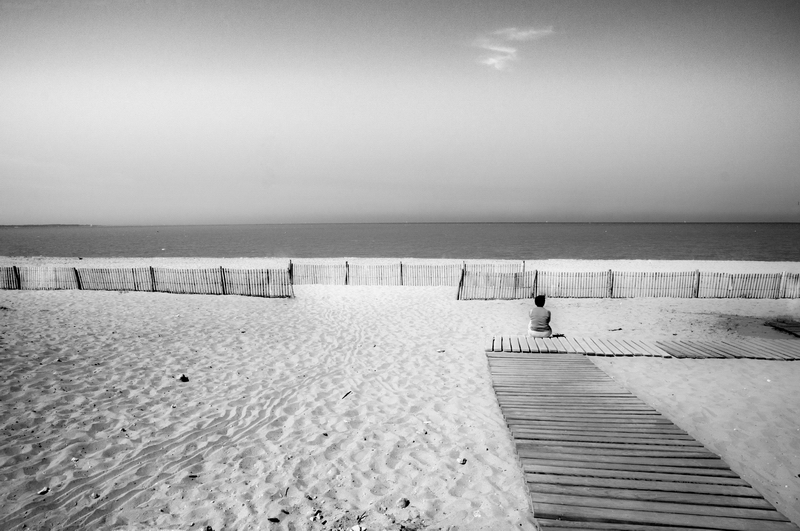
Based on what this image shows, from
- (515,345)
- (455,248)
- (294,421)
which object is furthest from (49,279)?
(455,248)

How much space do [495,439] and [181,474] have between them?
3.76 m

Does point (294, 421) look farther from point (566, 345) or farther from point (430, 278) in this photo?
point (430, 278)

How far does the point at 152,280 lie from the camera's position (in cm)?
1582

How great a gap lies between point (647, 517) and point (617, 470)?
630mm

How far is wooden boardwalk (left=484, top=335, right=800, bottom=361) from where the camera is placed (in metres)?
8.01

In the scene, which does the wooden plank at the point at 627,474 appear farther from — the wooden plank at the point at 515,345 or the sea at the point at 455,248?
the sea at the point at 455,248

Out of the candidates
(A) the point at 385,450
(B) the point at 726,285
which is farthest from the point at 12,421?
(B) the point at 726,285

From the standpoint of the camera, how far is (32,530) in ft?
11.5

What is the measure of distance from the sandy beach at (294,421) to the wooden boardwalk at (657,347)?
1.02ft

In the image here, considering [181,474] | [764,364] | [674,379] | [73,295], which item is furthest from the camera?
[73,295]

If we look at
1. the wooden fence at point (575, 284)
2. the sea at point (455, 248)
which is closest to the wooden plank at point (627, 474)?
the wooden fence at point (575, 284)

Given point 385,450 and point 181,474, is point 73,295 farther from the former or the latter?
point 385,450

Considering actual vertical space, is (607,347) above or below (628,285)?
below

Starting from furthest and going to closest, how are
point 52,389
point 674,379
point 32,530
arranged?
point 674,379
point 52,389
point 32,530
